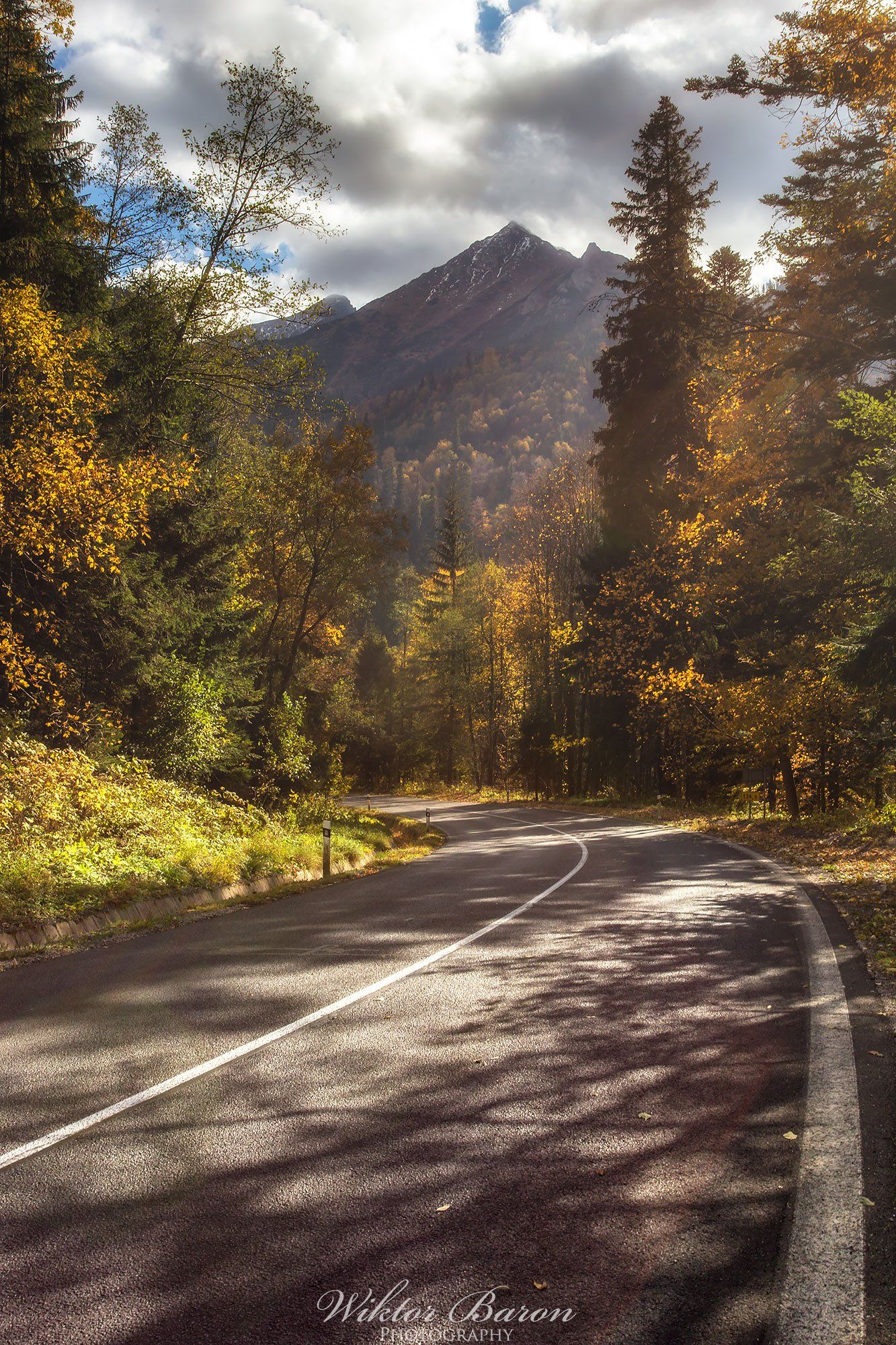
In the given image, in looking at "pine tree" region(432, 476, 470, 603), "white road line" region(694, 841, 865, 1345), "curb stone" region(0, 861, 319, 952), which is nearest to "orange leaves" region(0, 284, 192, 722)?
"curb stone" region(0, 861, 319, 952)

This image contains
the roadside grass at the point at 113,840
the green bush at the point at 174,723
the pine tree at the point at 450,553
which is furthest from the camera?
the pine tree at the point at 450,553

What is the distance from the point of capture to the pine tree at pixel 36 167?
14.5 m

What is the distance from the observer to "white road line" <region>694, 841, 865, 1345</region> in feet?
8.15

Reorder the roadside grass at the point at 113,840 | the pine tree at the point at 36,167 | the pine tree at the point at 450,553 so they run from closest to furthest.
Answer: the roadside grass at the point at 113,840 < the pine tree at the point at 36,167 < the pine tree at the point at 450,553

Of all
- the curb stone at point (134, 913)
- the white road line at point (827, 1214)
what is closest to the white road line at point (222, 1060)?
the white road line at point (827, 1214)

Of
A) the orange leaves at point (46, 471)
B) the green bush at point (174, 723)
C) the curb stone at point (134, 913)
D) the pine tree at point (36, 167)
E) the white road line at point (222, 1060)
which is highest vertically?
the pine tree at point (36, 167)

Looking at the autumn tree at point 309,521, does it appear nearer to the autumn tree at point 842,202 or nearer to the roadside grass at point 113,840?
the roadside grass at point 113,840

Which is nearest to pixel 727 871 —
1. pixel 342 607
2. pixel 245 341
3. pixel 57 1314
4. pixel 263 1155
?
pixel 263 1155

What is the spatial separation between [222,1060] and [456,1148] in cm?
174

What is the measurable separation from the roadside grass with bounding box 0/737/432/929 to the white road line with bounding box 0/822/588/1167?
436cm

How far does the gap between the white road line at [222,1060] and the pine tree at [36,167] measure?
43.7ft

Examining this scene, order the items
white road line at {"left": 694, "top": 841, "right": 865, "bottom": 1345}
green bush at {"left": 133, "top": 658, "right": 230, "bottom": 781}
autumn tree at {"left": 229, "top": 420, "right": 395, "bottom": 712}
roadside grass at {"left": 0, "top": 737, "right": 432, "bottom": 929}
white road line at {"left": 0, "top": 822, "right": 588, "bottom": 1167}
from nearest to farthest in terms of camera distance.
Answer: white road line at {"left": 694, "top": 841, "right": 865, "bottom": 1345} → white road line at {"left": 0, "top": 822, "right": 588, "bottom": 1167} → roadside grass at {"left": 0, "top": 737, "right": 432, "bottom": 929} → green bush at {"left": 133, "top": 658, "right": 230, "bottom": 781} → autumn tree at {"left": 229, "top": 420, "right": 395, "bottom": 712}

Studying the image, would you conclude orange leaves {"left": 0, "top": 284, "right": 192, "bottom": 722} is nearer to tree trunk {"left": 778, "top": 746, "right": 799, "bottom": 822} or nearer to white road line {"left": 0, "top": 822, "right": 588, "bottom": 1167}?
white road line {"left": 0, "top": 822, "right": 588, "bottom": 1167}

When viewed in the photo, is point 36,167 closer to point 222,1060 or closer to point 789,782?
point 222,1060
